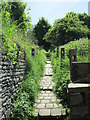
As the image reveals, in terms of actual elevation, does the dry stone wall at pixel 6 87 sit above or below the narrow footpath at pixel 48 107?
above

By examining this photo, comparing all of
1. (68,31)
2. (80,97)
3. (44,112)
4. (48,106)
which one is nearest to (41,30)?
(68,31)

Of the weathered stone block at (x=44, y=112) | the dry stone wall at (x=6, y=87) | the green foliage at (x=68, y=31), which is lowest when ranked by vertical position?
the weathered stone block at (x=44, y=112)

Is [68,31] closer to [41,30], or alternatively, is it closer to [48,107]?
[41,30]

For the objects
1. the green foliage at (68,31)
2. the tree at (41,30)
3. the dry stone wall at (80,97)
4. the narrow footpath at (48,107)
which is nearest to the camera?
the dry stone wall at (80,97)

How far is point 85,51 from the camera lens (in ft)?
25.7

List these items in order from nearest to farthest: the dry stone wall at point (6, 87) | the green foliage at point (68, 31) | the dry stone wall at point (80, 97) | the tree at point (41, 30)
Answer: the dry stone wall at point (80, 97), the dry stone wall at point (6, 87), the green foliage at point (68, 31), the tree at point (41, 30)

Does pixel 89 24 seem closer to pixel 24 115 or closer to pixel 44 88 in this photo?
pixel 44 88

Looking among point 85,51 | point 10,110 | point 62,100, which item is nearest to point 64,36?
point 85,51

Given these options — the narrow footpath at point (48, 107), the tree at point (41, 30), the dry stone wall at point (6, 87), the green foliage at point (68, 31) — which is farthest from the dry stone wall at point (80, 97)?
the tree at point (41, 30)

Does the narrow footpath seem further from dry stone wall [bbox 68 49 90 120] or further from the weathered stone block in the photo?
dry stone wall [bbox 68 49 90 120]

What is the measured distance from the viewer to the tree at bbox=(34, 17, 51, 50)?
29.7 meters

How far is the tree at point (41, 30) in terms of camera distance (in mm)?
29656

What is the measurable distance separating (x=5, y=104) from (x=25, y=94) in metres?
1.14

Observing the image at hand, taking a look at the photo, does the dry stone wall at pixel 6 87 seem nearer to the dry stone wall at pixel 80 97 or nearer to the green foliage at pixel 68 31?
the dry stone wall at pixel 80 97
